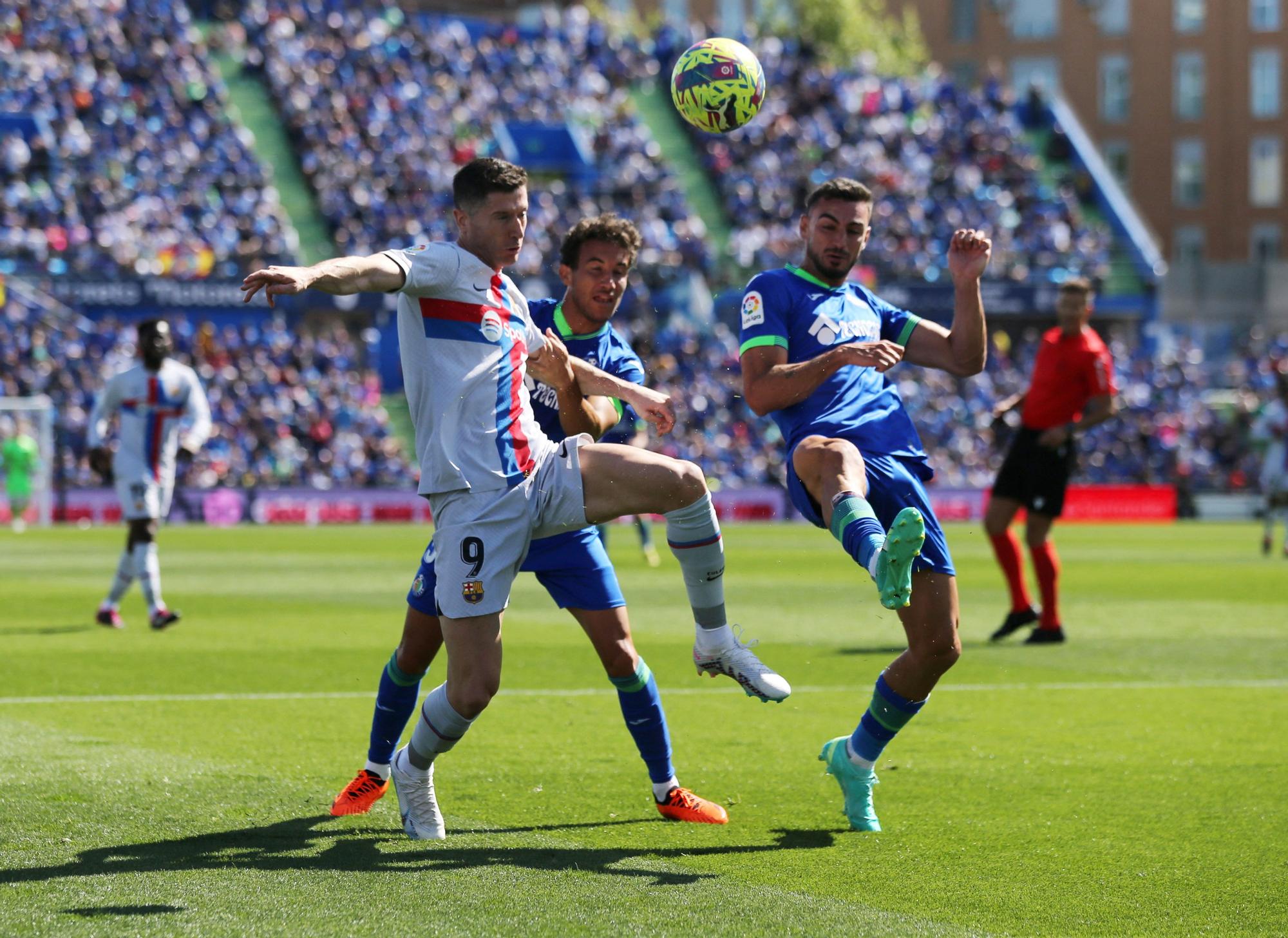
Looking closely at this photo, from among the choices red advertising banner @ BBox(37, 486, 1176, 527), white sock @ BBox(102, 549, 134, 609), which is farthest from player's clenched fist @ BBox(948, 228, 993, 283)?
red advertising banner @ BBox(37, 486, 1176, 527)

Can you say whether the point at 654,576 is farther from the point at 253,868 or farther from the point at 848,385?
the point at 253,868

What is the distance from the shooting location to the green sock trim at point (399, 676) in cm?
630

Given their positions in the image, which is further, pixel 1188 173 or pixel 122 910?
pixel 1188 173

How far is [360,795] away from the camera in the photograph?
6.23 metres

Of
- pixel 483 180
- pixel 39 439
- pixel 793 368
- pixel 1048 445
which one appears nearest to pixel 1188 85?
pixel 39 439

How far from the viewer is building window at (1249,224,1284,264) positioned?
226 ft

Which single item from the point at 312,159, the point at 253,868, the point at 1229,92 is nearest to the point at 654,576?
the point at 253,868

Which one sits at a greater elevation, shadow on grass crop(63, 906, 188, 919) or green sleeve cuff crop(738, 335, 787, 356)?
green sleeve cuff crop(738, 335, 787, 356)

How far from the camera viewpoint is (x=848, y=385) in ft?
21.2

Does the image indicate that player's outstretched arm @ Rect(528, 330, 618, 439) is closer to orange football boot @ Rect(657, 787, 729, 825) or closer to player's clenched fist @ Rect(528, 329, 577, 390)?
player's clenched fist @ Rect(528, 329, 577, 390)

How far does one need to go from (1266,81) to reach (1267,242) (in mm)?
6682

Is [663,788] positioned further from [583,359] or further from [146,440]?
[146,440]

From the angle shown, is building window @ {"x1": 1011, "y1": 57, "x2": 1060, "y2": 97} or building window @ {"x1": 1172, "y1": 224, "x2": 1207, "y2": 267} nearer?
building window @ {"x1": 1172, "y1": 224, "x2": 1207, "y2": 267}

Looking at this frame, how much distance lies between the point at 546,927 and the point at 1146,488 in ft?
119
